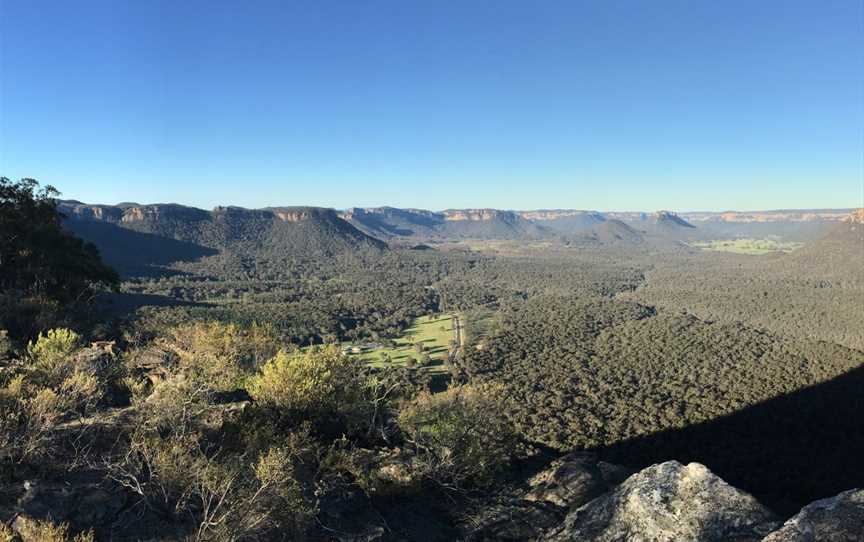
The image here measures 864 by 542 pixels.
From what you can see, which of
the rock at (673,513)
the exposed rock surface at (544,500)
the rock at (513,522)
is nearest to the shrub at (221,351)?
the rock at (513,522)

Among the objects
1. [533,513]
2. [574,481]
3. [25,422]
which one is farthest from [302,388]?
[574,481]

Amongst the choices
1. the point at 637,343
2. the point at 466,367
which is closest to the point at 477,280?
the point at 637,343

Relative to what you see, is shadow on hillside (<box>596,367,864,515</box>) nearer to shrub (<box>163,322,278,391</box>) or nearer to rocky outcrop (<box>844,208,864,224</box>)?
shrub (<box>163,322,278,391</box>)

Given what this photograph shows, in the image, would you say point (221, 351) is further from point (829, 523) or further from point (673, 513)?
point (829, 523)

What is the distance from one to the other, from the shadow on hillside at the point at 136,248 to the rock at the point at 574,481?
14517cm

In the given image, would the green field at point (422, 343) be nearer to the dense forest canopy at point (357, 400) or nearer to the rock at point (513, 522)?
the dense forest canopy at point (357, 400)

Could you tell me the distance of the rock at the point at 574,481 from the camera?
609 inches

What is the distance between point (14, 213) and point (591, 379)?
59.9m

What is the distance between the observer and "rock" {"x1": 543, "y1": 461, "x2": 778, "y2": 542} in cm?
999

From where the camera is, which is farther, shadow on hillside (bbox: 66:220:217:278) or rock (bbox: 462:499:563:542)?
shadow on hillside (bbox: 66:220:217:278)

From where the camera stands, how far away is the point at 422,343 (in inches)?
3302

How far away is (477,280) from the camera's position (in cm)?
17688

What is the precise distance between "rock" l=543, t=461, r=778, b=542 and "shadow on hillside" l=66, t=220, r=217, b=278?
491 feet


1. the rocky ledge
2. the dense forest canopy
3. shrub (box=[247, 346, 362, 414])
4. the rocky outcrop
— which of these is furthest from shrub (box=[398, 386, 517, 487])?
the rocky outcrop
